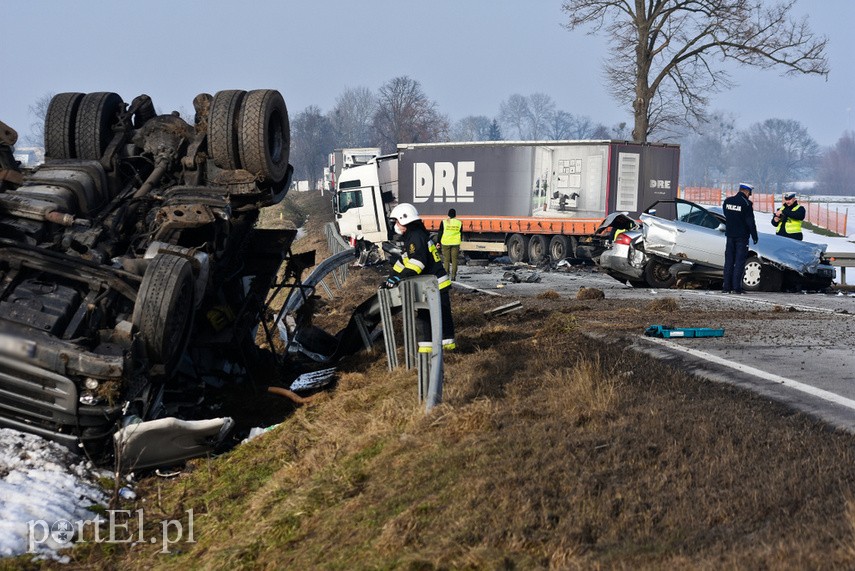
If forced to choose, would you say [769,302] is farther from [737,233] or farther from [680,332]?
[680,332]

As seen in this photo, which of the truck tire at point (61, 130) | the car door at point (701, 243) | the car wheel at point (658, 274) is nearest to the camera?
the truck tire at point (61, 130)

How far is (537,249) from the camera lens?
93.0 feet

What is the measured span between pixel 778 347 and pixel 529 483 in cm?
508

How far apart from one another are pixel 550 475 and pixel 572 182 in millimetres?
23260

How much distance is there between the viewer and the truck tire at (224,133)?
9.73m

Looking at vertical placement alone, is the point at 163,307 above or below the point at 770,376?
above

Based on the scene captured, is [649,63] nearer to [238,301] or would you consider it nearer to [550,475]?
[238,301]

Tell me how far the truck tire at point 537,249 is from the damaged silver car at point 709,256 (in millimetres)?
10951

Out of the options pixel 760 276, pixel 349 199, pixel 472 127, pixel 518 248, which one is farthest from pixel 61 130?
pixel 472 127

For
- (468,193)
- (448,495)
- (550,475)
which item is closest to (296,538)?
(448,495)

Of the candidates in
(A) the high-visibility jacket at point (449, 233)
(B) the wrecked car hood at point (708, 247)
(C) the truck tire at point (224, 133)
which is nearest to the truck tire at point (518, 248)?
(A) the high-visibility jacket at point (449, 233)

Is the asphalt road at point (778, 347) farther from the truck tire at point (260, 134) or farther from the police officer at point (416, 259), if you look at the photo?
the truck tire at point (260, 134)

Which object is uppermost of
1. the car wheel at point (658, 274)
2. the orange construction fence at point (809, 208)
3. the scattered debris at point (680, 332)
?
the scattered debris at point (680, 332)

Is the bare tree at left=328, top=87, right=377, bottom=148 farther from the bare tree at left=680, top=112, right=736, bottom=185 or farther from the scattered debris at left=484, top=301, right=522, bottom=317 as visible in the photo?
the scattered debris at left=484, top=301, right=522, bottom=317
